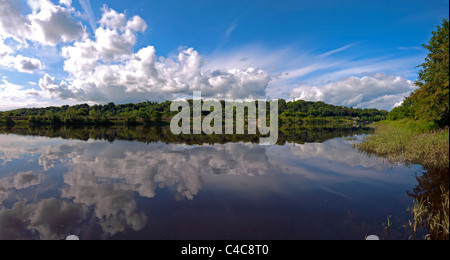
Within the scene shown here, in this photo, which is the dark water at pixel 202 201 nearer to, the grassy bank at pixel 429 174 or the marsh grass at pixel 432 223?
the marsh grass at pixel 432 223

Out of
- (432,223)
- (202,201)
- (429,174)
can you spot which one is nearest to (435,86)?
(429,174)

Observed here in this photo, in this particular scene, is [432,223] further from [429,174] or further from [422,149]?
[422,149]

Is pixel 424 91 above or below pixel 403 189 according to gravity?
above

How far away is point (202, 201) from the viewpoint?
10766 mm

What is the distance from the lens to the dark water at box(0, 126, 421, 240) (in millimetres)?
7914

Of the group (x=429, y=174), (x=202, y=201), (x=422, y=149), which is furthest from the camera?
(x=422, y=149)
